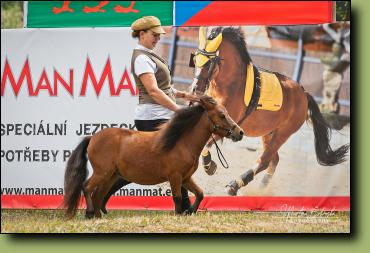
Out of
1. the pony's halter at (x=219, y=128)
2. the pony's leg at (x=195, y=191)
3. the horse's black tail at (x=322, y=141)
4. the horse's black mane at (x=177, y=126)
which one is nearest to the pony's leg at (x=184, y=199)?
the pony's leg at (x=195, y=191)

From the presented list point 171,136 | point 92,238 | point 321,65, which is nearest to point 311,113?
point 321,65

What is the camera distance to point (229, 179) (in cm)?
716

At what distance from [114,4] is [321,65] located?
224 cm

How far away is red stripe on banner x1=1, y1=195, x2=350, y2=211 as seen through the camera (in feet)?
23.3

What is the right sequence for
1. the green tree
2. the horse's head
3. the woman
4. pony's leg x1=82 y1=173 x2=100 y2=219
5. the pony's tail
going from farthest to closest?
the green tree
the pony's tail
pony's leg x1=82 y1=173 x2=100 y2=219
the woman
the horse's head

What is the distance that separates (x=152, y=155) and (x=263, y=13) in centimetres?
230

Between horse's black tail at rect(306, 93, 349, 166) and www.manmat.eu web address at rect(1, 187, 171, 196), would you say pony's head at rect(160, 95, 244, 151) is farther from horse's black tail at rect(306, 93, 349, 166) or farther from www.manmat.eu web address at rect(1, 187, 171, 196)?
horse's black tail at rect(306, 93, 349, 166)

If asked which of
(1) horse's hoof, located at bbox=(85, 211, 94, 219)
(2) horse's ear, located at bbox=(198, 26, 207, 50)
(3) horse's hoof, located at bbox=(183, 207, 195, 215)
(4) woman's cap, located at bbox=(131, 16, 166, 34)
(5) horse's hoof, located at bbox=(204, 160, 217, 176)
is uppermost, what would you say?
(4) woman's cap, located at bbox=(131, 16, 166, 34)

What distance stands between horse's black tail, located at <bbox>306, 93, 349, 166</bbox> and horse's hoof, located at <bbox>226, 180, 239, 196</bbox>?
0.86 metres

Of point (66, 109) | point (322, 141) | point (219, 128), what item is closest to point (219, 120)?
point (219, 128)

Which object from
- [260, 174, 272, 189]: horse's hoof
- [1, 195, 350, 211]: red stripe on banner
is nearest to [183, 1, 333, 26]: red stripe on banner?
[260, 174, 272, 189]: horse's hoof

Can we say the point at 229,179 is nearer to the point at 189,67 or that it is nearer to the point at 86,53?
the point at 189,67

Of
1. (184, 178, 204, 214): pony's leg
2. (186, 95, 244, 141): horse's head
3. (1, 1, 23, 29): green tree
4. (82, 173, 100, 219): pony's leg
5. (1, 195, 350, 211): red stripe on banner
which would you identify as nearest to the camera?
(186, 95, 244, 141): horse's head

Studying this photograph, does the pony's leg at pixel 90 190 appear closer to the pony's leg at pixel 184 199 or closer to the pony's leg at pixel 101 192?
the pony's leg at pixel 101 192
